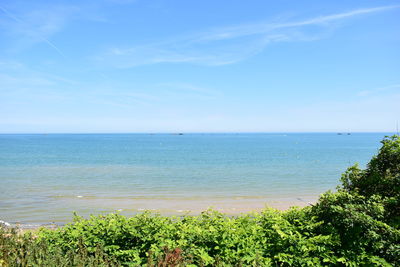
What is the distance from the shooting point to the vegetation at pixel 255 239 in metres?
5.79

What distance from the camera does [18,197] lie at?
23.2m

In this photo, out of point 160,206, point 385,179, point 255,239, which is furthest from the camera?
point 160,206

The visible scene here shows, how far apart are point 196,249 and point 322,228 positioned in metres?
2.55

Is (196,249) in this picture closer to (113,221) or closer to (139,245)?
(139,245)

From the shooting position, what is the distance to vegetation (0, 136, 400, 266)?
579cm

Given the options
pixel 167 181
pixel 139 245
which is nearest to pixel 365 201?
pixel 139 245

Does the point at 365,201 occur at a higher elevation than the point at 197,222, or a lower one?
higher

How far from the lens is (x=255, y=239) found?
251 inches

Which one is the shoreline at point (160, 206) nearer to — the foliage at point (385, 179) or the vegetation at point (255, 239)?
the foliage at point (385, 179)

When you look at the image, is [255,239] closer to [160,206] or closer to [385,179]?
[385,179]

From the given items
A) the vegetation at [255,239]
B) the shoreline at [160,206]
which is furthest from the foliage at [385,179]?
the shoreline at [160,206]

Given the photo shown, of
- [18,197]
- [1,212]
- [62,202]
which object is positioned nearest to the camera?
[1,212]

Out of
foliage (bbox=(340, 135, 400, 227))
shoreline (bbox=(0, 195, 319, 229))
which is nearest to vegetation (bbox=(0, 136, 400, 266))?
foliage (bbox=(340, 135, 400, 227))

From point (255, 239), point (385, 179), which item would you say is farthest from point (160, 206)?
point (385, 179)
